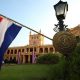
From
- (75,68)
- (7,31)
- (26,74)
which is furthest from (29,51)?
(75,68)

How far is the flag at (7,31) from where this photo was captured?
30.5ft

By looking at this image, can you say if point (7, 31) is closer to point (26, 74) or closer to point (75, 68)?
point (26, 74)

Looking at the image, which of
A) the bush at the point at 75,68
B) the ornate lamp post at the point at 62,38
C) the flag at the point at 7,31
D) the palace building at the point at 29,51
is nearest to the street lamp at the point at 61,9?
the ornate lamp post at the point at 62,38

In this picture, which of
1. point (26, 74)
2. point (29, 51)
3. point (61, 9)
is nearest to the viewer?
point (61, 9)

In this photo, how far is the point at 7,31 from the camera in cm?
984

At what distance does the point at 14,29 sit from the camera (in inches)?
384

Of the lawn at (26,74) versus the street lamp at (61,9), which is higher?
the street lamp at (61,9)

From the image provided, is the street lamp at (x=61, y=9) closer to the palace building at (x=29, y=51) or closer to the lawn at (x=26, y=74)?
the lawn at (x=26, y=74)

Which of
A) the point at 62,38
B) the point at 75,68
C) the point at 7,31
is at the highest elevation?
the point at 7,31

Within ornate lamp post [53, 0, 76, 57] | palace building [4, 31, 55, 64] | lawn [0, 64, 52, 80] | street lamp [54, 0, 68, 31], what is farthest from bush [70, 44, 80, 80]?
palace building [4, 31, 55, 64]

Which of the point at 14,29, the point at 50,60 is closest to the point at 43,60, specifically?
the point at 50,60

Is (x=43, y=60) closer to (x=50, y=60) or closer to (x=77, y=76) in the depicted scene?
(x=50, y=60)

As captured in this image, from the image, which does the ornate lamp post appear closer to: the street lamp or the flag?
the street lamp

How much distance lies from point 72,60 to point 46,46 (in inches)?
3224
